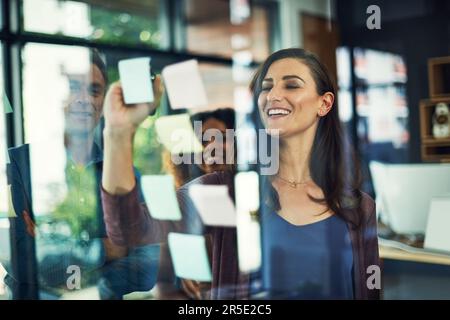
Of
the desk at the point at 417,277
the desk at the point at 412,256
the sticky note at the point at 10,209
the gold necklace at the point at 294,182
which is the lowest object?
the desk at the point at 417,277

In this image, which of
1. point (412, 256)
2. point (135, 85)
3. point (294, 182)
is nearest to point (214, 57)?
point (135, 85)

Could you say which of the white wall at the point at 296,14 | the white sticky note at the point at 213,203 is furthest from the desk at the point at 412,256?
the white wall at the point at 296,14

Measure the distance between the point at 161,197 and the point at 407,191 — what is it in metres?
1.11

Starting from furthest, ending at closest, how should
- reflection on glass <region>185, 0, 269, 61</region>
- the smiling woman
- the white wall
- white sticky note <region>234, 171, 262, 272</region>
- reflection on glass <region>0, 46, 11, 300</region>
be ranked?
reflection on glass <region>185, 0, 269, 61</region>
the white wall
reflection on glass <region>0, 46, 11, 300</region>
white sticky note <region>234, 171, 262, 272</region>
the smiling woman

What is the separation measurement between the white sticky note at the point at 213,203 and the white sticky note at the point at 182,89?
36cm

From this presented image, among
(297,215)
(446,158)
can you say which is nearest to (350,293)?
(297,215)

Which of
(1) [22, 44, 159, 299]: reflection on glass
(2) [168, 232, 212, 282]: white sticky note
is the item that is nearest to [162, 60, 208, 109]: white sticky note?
(1) [22, 44, 159, 299]: reflection on glass

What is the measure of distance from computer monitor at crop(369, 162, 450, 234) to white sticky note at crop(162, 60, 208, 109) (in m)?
0.82

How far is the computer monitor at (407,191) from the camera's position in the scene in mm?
2379

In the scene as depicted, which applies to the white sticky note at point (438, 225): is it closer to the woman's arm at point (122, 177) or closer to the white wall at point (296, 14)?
the woman's arm at point (122, 177)

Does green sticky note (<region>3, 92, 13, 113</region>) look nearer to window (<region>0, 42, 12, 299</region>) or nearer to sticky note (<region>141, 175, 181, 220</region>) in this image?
window (<region>0, 42, 12, 299</region>)

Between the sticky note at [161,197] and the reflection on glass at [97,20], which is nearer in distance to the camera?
the sticky note at [161,197]

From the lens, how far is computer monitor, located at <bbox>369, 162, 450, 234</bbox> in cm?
238

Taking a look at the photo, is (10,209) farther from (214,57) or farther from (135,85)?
(214,57)
